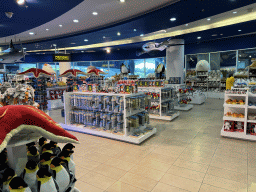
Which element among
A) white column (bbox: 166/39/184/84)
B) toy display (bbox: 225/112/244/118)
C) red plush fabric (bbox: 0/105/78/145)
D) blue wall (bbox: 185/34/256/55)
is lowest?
toy display (bbox: 225/112/244/118)

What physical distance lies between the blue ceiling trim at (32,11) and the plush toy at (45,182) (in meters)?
4.74

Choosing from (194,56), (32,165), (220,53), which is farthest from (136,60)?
(32,165)

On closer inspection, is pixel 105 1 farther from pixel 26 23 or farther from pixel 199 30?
pixel 199 30

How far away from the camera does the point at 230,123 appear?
469 centimetres

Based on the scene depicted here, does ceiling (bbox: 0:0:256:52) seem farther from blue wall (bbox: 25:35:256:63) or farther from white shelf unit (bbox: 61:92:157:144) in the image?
white shelf unit (bbox: 61:92:157:144)

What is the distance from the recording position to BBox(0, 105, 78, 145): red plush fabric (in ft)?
3.19

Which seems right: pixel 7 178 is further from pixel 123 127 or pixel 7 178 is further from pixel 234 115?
pixel 234 115

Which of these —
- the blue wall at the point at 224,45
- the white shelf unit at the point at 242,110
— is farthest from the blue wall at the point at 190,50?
the white shelf unit at the point at 242,110

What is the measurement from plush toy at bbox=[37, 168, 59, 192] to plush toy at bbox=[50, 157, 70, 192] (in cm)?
8

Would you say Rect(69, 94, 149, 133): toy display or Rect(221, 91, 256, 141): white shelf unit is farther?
Rect(69, 94, 149, 133): toy display

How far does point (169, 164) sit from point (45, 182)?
2.69 m

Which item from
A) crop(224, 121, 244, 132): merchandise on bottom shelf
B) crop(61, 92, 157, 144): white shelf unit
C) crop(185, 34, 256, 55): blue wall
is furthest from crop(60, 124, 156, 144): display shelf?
crop(185, 34, 256, 55): blue wall

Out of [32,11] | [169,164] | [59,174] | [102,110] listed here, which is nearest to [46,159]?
[59,174]

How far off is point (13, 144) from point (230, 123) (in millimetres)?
5024
